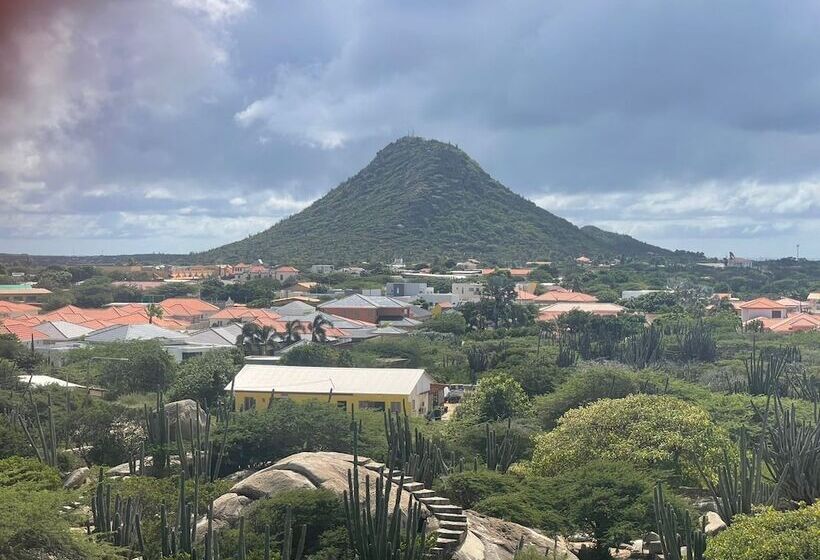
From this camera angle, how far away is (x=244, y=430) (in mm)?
25703

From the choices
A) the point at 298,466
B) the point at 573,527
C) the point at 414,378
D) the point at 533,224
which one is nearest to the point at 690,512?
the point at 573,527

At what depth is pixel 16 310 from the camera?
65.6 meters

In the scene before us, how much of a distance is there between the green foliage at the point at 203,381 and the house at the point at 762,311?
45610 mm

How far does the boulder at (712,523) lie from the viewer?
61.7 ft

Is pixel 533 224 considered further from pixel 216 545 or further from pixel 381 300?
pixel 216 545

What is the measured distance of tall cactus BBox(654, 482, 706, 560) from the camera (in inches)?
645

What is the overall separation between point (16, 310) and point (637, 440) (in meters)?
51.3

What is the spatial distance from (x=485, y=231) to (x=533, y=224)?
11.8 metres

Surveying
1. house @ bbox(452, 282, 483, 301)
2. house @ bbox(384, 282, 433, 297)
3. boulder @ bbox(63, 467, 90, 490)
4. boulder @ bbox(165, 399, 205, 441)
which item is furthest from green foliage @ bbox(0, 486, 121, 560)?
house @ bbox(384, 282, 433, 297)

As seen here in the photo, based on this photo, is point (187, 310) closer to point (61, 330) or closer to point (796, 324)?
point (61, 330)

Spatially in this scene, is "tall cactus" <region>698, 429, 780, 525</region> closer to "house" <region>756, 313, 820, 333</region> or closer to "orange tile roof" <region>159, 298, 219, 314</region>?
"house" <region>756, 313, 820, 333</region>

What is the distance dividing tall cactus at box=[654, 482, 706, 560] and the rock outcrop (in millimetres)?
1788

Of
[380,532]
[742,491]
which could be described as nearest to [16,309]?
[742,491]

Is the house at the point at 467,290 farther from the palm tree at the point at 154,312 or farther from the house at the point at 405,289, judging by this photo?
the palm tree at the point at 154,312
